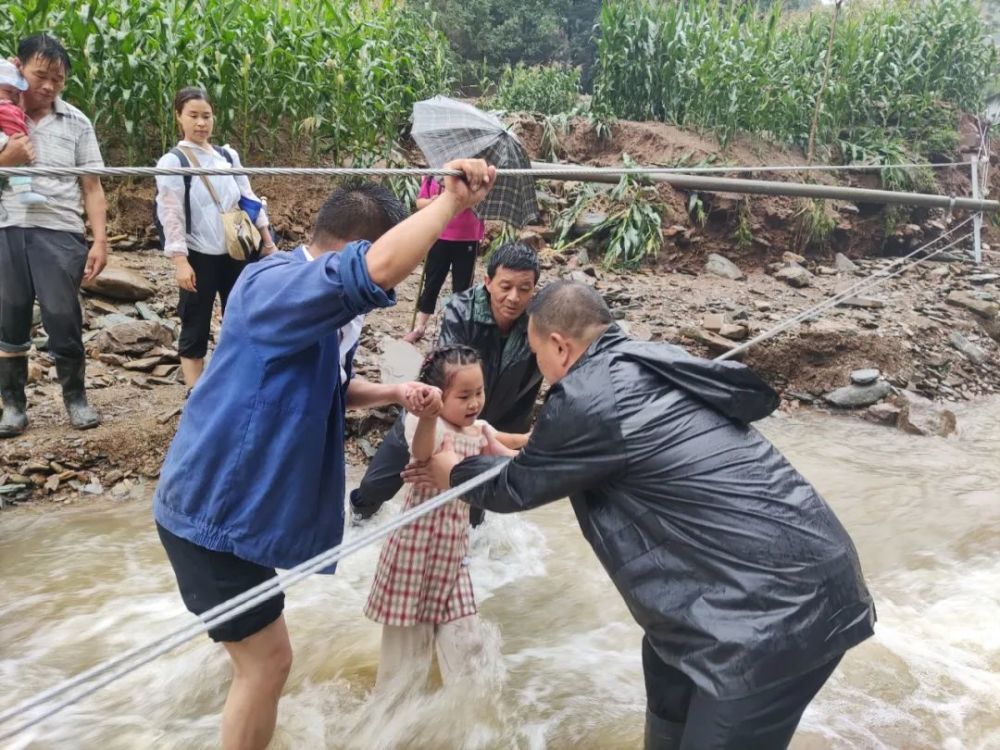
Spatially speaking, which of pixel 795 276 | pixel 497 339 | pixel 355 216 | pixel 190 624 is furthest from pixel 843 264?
pixel 190 624

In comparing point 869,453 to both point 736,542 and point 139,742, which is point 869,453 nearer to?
point 736,542

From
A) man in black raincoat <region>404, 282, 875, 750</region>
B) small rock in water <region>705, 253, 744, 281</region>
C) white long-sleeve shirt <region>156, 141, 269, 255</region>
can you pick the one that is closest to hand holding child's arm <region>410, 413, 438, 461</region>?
man in black raincoat <region>404, 282, 875, 750</region>

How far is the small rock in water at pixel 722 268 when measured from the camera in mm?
8820

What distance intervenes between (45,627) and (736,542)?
9.75ft

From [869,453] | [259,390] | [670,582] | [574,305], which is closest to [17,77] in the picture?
[259,390]

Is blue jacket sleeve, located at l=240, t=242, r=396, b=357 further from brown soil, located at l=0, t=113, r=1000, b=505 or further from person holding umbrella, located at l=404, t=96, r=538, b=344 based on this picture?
brown soil, located at l=0, t=113, r=1000, b=505

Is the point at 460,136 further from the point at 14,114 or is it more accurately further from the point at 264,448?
the point at 264,448

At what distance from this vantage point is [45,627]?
10.5ft

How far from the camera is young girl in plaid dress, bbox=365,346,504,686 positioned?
8.02 ft

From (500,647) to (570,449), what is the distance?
6.18 feet

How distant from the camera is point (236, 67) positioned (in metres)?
6.91

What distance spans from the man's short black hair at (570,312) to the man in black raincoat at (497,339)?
0.93 meters

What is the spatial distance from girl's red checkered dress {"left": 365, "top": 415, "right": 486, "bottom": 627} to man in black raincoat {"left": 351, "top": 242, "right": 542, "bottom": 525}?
482 mm

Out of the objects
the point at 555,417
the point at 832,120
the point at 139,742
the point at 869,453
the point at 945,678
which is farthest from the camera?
the point at 832,120
